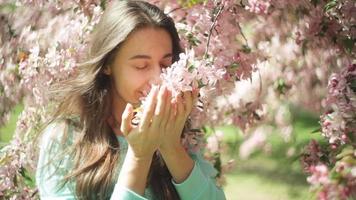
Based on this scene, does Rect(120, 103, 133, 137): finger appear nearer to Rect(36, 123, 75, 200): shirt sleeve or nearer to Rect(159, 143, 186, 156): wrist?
Rect(159, 143, 186, 156): wrist

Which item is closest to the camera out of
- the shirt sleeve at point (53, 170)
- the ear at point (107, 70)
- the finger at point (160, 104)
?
the finger at point (160, 104)

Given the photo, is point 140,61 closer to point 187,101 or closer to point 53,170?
point 187,101

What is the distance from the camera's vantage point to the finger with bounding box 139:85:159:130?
191cm

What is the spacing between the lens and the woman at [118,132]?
2010 millimetres

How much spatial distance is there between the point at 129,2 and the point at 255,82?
2291mm

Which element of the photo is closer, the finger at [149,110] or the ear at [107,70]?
the finger at [149,110]

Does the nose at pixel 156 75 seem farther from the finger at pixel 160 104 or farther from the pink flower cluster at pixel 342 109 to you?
the pink flower cluster at pixel 342 109

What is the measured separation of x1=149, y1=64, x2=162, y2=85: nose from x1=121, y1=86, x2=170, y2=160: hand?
0.13 meters

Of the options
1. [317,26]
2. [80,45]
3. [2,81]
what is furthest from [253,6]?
[2,81]

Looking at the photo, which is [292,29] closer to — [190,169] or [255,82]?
[255,82]

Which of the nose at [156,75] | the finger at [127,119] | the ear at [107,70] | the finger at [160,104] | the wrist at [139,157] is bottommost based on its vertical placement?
the wrist at [139,157]

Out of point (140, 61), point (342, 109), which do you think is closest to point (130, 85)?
point (140, 61)

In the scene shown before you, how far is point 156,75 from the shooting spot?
2.11 metres

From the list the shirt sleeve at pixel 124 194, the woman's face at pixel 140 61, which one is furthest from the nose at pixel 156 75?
the shirt sleeve at pixel 124 194
